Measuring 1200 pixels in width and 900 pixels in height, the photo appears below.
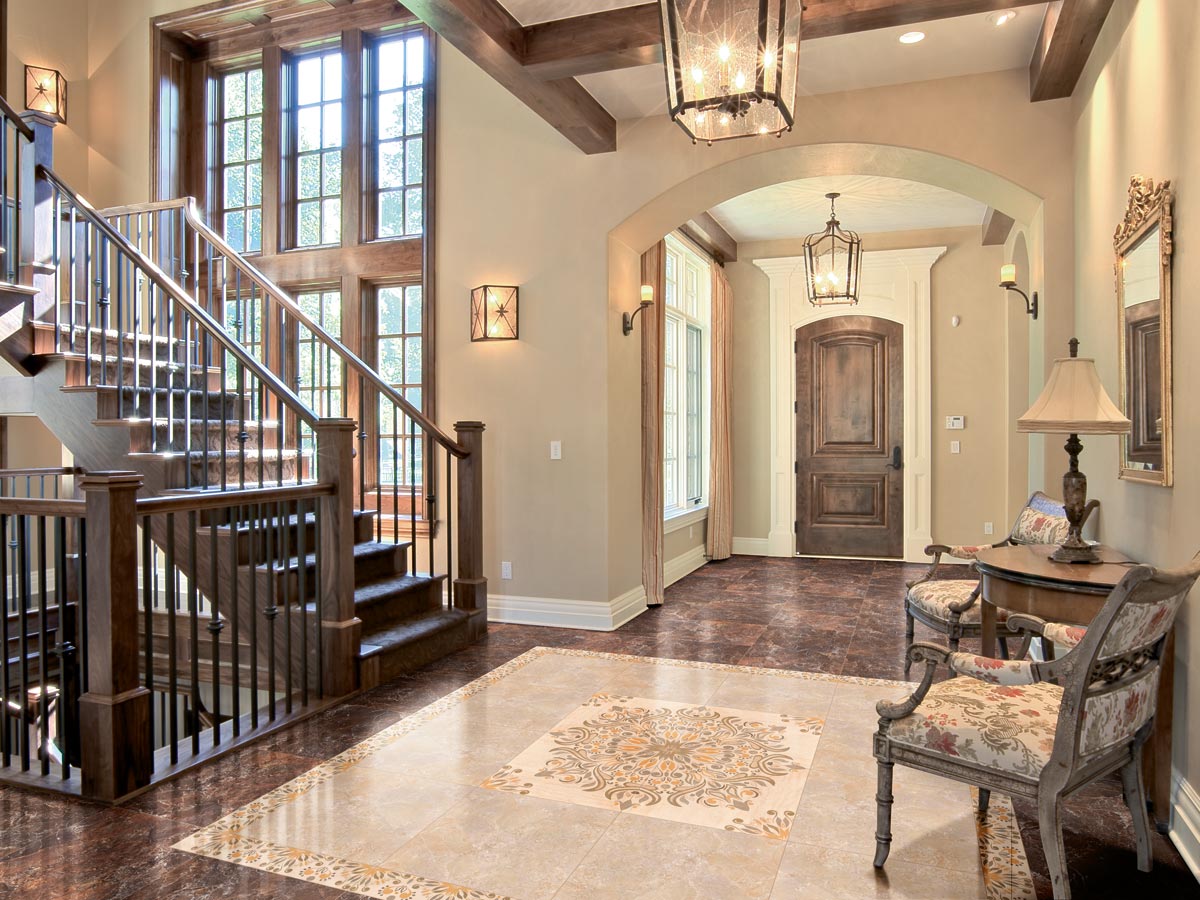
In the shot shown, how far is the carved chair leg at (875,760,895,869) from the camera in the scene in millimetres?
2256

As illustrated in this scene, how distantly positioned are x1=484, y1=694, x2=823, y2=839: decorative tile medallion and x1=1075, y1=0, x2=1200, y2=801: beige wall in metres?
1.21

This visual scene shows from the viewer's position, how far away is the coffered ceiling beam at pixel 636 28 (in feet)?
11.8

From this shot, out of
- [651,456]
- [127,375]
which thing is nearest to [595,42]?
[651,456]

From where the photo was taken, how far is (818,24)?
12.2 feet

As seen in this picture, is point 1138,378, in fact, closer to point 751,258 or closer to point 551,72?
point 551,72

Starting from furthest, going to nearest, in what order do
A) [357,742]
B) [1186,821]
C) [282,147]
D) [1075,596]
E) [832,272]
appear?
1. [832,272]
2. [282,147]
3. [357,742]
4. [1075,596]
5. [1186,821]

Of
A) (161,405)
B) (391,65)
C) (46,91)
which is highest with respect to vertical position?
(391,65)

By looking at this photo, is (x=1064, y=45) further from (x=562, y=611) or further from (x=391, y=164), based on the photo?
(x=391, y=164)

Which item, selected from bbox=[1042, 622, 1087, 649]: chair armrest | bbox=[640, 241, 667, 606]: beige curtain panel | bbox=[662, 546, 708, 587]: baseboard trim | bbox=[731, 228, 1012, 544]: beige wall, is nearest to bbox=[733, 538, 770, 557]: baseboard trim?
bbox=[662, 546, 708, 587]: baseboard trim

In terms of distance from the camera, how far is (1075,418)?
9.08 feet

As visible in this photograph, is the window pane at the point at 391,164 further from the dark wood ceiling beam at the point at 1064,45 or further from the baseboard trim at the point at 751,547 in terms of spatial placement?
the baseboard trim at the point at 751,547

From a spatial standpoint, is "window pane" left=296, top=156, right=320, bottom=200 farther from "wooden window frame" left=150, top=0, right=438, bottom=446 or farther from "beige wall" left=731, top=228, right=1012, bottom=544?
"beige wall" left=731, top=228, right=1012, bottom=544

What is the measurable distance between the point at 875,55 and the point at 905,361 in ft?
13.0

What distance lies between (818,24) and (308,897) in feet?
12.5
